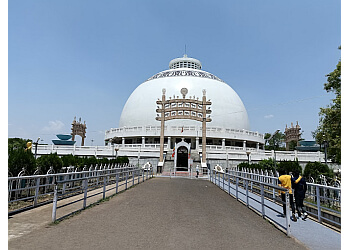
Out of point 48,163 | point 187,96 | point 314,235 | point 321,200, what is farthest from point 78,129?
point 314,235

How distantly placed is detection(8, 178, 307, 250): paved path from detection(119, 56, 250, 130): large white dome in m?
29.2

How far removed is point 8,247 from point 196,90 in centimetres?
3697

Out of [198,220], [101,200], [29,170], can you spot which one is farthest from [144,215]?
[29,170]

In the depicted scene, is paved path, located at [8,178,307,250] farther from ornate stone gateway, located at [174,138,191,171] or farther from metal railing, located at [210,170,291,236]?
ornate stone gateway, located at [174,138,191,171]

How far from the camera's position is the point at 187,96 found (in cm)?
3900

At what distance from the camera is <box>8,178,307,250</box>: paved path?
4.38m

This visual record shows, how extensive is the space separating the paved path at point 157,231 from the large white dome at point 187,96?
95.7ft

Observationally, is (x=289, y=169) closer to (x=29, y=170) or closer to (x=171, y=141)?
(x=29, y=170)

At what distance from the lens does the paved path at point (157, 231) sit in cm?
438

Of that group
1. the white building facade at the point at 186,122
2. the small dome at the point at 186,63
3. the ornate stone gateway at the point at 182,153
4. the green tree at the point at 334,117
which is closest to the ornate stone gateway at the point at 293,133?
the white building facade at the point at 186,122

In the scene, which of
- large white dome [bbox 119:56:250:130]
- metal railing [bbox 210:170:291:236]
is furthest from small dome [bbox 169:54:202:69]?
metal railing [bbox 210:170:291:236]

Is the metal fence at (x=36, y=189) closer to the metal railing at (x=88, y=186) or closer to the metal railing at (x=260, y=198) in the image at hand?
the metal railing at (x=88, y=186)

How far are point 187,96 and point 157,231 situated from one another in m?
34.6

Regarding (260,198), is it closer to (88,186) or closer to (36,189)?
(88,186)
